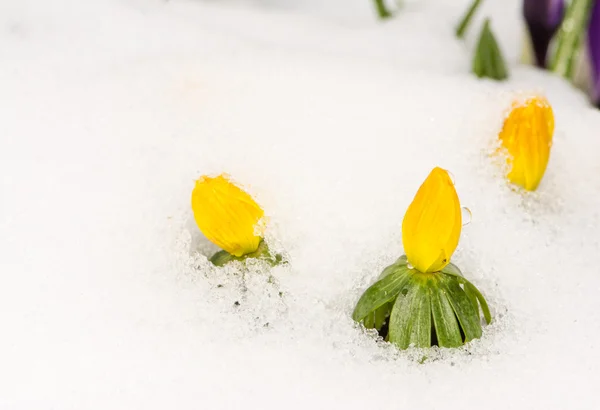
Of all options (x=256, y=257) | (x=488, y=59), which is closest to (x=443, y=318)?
(x=256, y=257)

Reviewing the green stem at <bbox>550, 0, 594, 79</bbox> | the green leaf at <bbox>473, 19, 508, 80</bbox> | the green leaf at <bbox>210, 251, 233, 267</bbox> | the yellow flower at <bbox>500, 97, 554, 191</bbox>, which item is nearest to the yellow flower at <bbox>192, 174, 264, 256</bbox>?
the green leaf at <bbox>210, 251, 233, 267</bbox>

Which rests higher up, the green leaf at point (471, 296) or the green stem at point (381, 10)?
the green stem at point (381, 10)

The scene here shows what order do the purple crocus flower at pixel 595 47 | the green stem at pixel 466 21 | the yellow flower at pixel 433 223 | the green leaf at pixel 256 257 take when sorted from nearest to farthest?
the yellow flower at pixel 433 223, the green leaf at pixel 256 257, the purple crocus flower at pixel 595 47, the green stem at pixel 466 21

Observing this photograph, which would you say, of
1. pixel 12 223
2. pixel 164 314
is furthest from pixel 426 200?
pixel 12 223

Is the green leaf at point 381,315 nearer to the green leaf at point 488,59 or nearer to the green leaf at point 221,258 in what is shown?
the green leaf at point 221,258

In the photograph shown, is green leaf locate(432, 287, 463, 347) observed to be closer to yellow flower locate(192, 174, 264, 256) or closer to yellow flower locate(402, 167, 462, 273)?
yellow flower locate(402, 167, 462, 273)

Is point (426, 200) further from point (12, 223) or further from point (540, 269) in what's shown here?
point (12, 223)

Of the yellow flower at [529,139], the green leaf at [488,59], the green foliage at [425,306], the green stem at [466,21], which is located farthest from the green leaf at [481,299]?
the green stem at [466,21]
